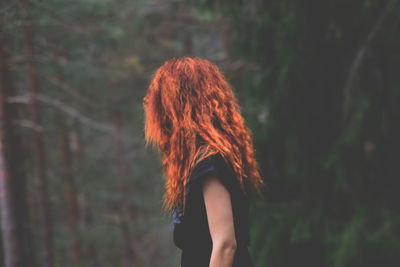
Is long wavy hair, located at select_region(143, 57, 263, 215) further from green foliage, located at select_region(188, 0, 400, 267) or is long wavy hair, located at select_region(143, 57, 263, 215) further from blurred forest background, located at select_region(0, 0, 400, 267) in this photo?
green foliage, located at select_region(188, 0, 400, 267)

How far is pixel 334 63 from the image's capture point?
14.1ft

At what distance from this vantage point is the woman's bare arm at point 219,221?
5.06ft

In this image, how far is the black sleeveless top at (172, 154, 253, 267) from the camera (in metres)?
1.61

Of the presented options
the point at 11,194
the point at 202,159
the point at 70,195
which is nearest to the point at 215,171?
the point at 202,159

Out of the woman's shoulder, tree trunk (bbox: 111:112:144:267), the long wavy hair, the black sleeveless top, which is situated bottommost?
tree trunk (bbox: 111:112:144:267)

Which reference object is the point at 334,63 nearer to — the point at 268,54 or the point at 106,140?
the point at 268,54

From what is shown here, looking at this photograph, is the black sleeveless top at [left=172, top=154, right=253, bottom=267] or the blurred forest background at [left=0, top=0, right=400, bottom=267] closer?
the black sleeveless top at [left=172, top=154, right=253, bottom=267]

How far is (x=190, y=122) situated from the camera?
171 cm

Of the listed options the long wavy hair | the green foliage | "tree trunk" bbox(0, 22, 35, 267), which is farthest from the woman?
"tree trunk" bbox(0, 22, 35, 267)

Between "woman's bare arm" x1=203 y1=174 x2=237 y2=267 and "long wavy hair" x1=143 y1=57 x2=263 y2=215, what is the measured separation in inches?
5.1

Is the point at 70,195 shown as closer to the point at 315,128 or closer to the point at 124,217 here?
the point at 124,217

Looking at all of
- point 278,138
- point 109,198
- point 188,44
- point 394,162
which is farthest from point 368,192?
point 109,198

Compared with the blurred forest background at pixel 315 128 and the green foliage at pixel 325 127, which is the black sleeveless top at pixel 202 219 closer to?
the blurred forest background at pixel 315 128

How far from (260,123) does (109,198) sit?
1477cm
